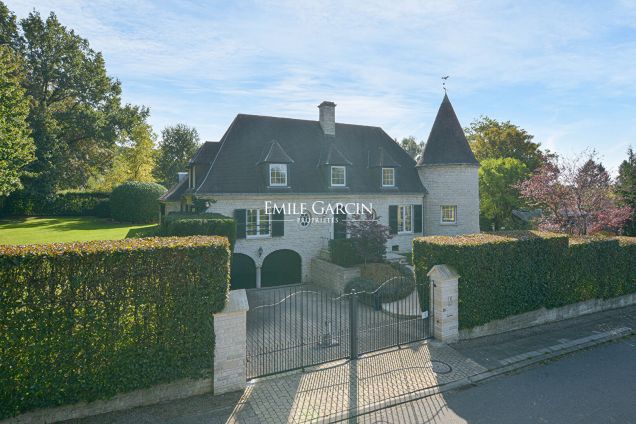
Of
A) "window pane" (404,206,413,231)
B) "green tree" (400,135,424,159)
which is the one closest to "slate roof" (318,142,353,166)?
"window pane" (404,206,413,231)

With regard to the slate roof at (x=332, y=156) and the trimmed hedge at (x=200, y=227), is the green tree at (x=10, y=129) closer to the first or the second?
the trimmed hedge at (x=200, y=227)

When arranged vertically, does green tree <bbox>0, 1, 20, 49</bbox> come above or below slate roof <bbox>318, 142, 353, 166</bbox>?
above

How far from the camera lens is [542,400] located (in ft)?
26.0

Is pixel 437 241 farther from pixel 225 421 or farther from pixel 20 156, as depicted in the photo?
pixel 20 156

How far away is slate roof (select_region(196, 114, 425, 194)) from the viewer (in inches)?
773

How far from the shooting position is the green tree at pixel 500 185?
97.9 ft

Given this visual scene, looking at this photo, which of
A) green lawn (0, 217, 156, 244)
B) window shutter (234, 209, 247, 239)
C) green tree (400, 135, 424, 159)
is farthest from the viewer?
green tree (400, 135, 424, 159)

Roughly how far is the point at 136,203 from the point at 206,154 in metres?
17.6

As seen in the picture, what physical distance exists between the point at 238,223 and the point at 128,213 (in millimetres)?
22309

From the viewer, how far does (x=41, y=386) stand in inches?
265

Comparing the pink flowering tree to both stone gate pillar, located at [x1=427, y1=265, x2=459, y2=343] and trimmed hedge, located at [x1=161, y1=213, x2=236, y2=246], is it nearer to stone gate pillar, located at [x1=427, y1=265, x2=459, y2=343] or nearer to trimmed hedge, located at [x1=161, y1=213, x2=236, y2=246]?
stone gate pillar, located at [x1=427, y1=265, x2=459, y2=343]

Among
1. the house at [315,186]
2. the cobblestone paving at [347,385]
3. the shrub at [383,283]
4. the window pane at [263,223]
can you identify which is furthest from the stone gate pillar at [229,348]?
the window pane at [263,223]

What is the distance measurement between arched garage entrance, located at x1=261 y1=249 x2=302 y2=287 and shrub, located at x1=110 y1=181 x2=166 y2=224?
68.7 ft

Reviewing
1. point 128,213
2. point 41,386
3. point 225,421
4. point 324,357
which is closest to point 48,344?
point 41,386
